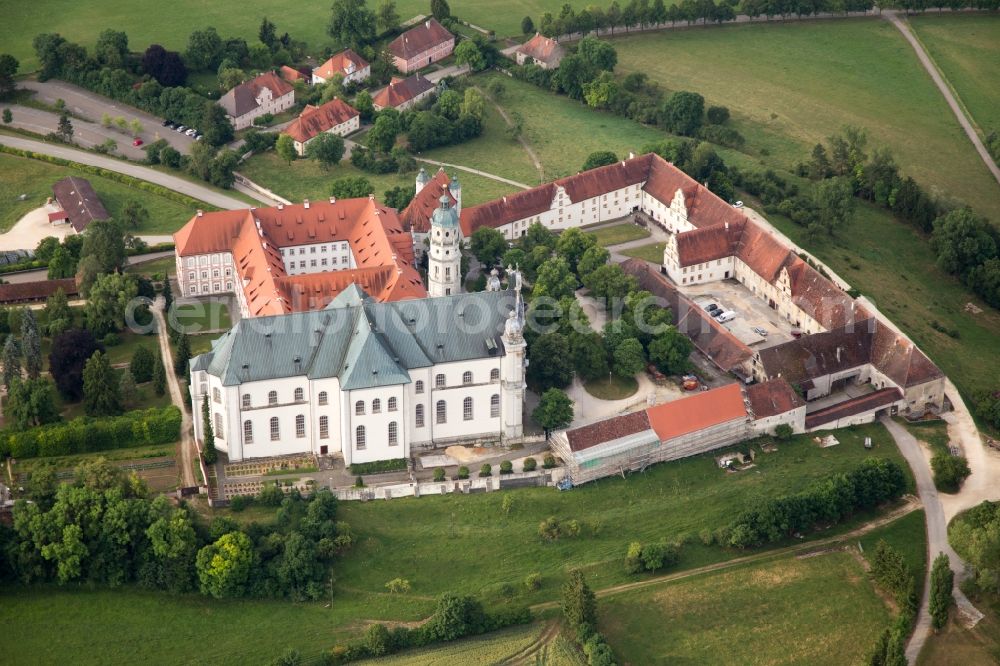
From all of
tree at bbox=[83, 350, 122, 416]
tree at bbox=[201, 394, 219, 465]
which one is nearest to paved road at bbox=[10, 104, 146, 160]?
tree at bbox=[83, 350, 122, 416]

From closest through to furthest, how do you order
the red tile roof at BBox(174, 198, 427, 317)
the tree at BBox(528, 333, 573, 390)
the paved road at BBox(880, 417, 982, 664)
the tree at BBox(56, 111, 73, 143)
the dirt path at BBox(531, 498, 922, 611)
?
the paved road at BBox(880, 417, 982, 664), the dirt path at BBox(531, 498, 922, 611), the tree at BBox(528, 333, 573, 390), the red tile roof at BBox(174, 198, 427, 317), the tree at BBox(56, 111, 73, 143)

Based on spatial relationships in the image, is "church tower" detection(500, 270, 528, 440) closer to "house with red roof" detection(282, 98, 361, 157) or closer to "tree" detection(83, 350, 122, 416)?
"tree" detection(83, 350, 122, 416)

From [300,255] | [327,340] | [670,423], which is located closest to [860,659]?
[670,423]

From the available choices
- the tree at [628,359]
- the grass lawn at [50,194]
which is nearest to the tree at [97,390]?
the grass lawn at [50,194]

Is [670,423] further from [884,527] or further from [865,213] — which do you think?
[865,213]

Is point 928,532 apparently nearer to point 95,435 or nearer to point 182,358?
point 182,358

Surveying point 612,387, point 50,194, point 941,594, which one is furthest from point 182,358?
point 941,594
